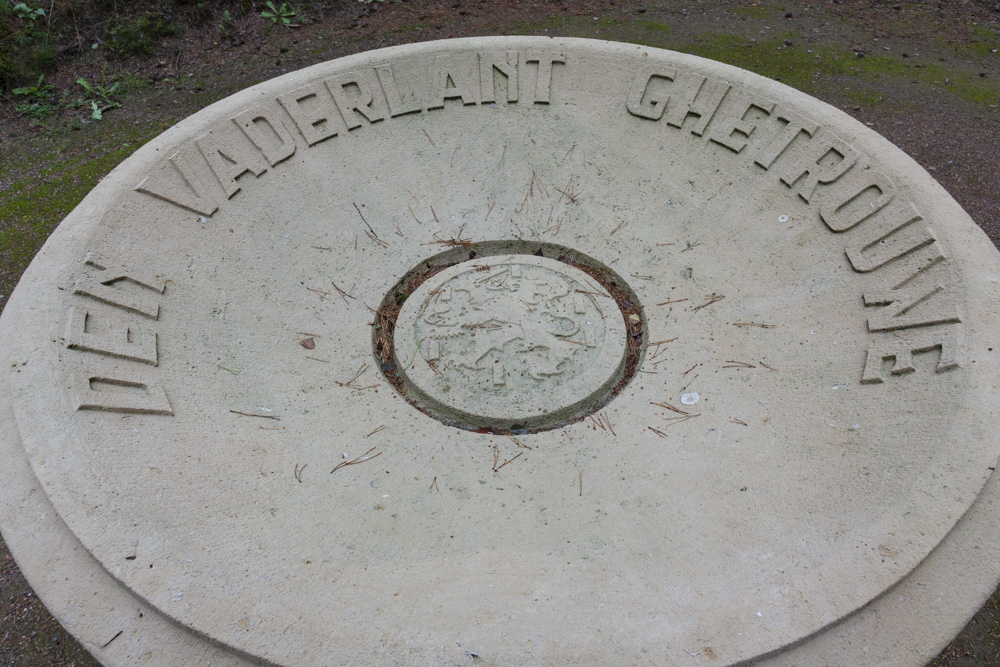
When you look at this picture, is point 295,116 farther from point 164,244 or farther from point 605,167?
point 605,167

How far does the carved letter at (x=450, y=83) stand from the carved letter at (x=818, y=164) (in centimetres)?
190

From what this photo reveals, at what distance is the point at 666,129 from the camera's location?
412cm

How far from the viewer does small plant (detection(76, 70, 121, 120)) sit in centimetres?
564

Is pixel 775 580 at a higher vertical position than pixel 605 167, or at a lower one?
lower

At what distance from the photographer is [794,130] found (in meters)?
3.85

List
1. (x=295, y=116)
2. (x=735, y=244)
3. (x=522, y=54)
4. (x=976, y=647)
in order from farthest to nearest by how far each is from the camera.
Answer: (x=522, y=54) → (x=295, y=116) → (x=735, y=244) → (x=976, y=647)

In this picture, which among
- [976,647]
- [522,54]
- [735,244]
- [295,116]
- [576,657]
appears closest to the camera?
[576,657]

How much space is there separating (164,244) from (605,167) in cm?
244

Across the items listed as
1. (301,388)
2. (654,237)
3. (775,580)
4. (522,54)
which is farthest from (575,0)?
(775,580)

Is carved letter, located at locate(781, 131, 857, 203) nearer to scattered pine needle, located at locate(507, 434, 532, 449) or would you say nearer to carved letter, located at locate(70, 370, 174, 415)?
scattered pine needle, located at locate(507, 434, 532, 449)

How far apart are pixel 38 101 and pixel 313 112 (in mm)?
3142

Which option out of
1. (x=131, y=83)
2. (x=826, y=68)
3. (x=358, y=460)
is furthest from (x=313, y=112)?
(x=826, y=68)

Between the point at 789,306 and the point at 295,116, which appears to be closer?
the point at 789,306

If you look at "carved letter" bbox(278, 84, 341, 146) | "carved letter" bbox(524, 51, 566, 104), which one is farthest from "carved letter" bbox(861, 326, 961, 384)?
"carved letter" bbox(278, 84, 341, 146)
